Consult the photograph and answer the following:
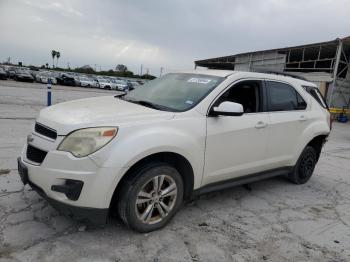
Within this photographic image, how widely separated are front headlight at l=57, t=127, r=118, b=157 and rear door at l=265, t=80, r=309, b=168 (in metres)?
2.34

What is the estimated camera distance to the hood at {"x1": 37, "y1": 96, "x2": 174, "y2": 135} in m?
2.99

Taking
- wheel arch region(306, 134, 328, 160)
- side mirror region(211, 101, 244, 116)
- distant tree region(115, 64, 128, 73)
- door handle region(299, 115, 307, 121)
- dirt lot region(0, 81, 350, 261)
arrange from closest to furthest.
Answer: dirt lot region(0, 81, 350, 261)
side mirror region(211, 101, 244, 116)
door handle region(299, 115, 307, 121)
wheel arch region(306, 134, 328, 160)
distant tree region(115, 64, 128, 73)

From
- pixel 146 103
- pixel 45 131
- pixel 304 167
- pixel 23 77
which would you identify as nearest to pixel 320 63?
pixel 304 167

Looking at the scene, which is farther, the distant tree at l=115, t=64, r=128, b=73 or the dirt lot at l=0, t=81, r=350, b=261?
the distant tree at l=115, t=64, r=128, b=73

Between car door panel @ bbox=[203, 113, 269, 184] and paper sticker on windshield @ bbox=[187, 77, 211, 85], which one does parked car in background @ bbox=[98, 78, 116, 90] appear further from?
car door panel @ bbox=[203, 113, 269, 184]

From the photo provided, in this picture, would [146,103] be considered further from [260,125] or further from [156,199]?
[260,125]

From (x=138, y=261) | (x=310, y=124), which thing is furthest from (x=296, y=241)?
(x=310, y=124)

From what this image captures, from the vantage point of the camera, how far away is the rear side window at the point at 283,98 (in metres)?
4.49

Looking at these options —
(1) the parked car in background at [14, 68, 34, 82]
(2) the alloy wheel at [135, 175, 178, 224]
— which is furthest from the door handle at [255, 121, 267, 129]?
(1) the parked car in background at [14, 68, 34, 82]

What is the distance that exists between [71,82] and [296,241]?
38.6 metres

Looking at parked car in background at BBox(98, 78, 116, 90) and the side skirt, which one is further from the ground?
the side skirt

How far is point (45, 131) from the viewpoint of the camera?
315cm

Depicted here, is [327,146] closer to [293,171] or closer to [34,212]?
[293,171]

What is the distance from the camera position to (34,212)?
11.6 feet
